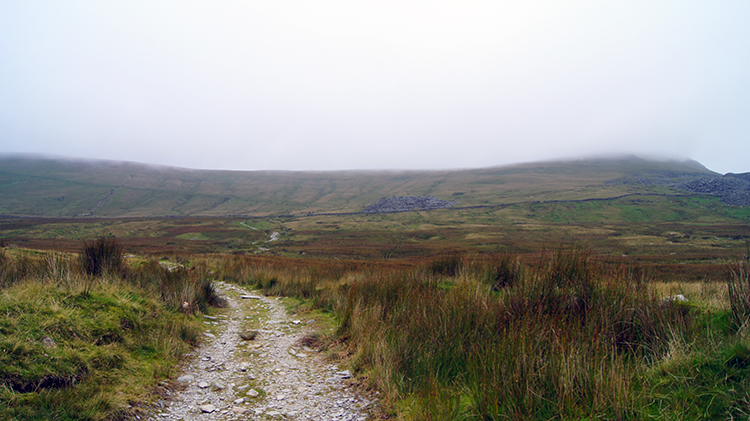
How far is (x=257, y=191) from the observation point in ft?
616

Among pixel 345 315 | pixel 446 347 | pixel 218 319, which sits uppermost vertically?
pixel 446 347

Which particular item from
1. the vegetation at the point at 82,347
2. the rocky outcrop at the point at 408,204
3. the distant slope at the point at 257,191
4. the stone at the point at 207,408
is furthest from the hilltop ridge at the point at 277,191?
the stone at the point at 207,408

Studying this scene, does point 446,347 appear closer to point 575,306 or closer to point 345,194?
point 575,306

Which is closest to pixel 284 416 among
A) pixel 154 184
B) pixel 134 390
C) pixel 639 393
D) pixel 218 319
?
pixel 134 390

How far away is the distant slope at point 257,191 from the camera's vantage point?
132000 mm

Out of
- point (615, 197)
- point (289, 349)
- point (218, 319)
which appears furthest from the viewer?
point (615, 197)

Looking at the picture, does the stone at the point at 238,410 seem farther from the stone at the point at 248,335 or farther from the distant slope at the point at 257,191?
the distant slope at the point at 257,191

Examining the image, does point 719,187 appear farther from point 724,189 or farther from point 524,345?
point 524,345

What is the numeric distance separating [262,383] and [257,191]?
195 m

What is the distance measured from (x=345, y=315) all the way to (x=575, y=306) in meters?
3.93

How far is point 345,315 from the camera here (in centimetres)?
652

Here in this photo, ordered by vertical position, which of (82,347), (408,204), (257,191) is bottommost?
(408,204)

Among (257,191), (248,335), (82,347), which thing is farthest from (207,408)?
(257,191)

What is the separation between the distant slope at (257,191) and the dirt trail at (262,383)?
125 m
